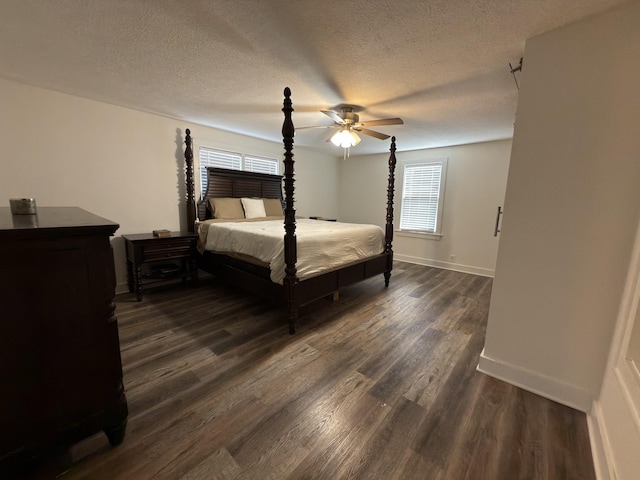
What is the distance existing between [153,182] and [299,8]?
2.97m

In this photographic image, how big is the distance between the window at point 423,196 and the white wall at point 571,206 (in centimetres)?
339

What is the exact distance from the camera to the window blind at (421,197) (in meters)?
4.95

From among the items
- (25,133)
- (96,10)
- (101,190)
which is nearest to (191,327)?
(101,190)

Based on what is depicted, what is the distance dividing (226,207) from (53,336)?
3.07 m

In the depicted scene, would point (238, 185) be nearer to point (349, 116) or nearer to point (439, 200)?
point (349, 116)

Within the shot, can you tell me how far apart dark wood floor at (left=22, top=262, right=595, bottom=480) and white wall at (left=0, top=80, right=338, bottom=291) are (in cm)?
147

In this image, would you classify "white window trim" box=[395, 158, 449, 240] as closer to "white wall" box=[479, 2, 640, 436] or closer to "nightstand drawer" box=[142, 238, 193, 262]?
"white wall" box=[479, 2, 640, 436]

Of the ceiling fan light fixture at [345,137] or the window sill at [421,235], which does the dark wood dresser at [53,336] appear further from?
the window sill at [421,235]

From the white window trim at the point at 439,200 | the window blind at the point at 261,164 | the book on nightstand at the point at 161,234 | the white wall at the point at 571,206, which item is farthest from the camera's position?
the white window trim at the point at 439,200

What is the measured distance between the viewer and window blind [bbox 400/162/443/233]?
495 centimetres

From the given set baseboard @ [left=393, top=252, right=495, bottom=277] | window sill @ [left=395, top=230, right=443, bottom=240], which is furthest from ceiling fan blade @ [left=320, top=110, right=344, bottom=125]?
baseboard @ [left=393, top=252, right=495, bottom=277]

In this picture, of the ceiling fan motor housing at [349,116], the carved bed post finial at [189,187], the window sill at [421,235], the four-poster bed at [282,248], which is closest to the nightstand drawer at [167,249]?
the four-poster bed at [282,248]

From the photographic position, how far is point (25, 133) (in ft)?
8.29

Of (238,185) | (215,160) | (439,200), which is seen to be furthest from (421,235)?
(215,160)
